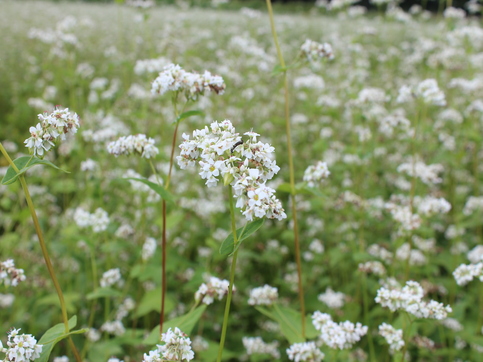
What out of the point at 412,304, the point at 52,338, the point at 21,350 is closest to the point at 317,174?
the point at 412,304

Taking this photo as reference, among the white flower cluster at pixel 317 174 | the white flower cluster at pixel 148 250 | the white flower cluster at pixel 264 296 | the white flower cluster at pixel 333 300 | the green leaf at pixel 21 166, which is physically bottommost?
the white flower cluster at pixel 333 300

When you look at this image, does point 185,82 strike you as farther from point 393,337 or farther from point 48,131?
point 393,337

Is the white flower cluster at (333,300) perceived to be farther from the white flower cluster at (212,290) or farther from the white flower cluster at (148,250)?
the white flower cluster at (212,290)

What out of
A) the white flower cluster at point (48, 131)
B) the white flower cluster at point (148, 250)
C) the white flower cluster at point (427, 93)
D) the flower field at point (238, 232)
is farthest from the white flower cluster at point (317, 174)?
the white flower cluster at point (48, 131)

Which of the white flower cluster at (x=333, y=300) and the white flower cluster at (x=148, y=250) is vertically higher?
the white flower cluster at (x=148, y=250)

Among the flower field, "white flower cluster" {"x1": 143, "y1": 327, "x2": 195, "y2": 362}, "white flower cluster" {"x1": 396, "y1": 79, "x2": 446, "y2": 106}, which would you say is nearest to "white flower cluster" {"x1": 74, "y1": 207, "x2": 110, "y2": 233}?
the flower field

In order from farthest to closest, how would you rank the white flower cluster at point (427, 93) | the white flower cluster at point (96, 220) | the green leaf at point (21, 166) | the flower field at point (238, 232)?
the white flower cluster at point (427, 93), the white flower cluster at point (96, 220), the flower field at point (238, 232), the green leaf at point (21, 166)

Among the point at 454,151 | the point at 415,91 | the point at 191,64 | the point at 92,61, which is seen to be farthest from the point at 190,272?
the point at 92,61

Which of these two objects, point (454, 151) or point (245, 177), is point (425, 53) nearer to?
point (454, 151)
